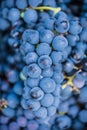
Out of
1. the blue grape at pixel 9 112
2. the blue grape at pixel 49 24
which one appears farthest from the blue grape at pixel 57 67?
the blue grape at pixel 9 112

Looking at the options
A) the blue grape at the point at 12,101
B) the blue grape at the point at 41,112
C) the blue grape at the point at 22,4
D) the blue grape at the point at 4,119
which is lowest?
the blue grape at the point at 4,119

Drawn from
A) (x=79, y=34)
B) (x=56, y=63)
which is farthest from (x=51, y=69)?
(x=79, y=34)

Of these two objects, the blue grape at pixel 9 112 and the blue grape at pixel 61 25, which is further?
the blue grape at pixel 9 112

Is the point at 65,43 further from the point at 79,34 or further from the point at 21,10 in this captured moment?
the point at 21,10

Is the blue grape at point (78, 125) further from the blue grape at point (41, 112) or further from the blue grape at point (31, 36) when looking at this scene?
the blue grape at point (31, 36)

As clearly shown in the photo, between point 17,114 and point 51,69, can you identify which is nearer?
point 51,69

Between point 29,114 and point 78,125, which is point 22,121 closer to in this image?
point 29,114

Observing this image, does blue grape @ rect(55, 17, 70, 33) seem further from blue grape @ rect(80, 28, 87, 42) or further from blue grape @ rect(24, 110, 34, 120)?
blue grape @ rect(24, 110, 34, 120)

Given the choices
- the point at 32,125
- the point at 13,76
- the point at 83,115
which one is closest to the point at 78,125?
the point at 83,115

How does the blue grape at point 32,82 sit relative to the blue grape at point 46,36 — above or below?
below
